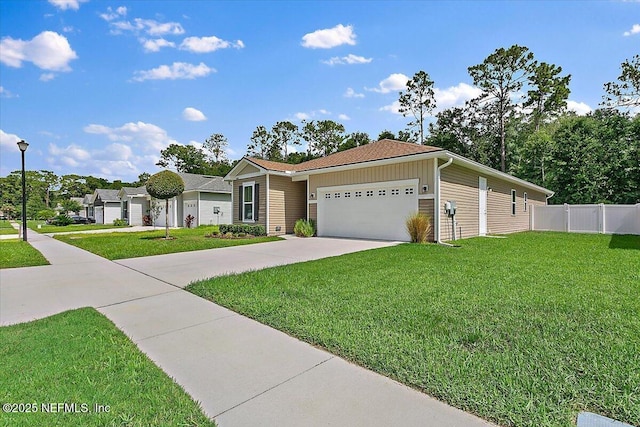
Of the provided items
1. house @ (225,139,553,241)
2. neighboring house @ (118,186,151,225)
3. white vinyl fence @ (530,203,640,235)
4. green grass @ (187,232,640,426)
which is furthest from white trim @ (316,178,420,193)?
neighboring house @ (118,186,151,225)

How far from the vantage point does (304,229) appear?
1402cm

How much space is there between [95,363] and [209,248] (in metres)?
8.24

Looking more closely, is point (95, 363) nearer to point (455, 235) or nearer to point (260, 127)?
point (455, 235)

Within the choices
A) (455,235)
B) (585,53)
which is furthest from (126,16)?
(585,53)

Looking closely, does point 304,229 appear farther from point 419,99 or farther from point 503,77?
point 503,77

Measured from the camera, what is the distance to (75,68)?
1177cm

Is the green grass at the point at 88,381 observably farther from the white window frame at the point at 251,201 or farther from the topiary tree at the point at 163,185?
the white window frame at the point at 251,201

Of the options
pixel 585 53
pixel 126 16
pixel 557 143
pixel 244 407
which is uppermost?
pixel 585 53

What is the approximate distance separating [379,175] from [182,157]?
145 ft

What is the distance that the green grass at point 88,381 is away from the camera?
73.3 inches

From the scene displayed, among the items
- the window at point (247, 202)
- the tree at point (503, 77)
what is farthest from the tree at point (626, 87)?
the window at point (247, 202)

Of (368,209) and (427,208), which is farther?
(368,209)

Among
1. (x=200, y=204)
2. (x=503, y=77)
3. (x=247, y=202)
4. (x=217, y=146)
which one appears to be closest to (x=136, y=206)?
(x=200, y=204)

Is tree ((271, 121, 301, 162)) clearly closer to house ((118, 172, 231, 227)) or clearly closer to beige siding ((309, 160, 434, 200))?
house ((118, 172, 231, 227))
